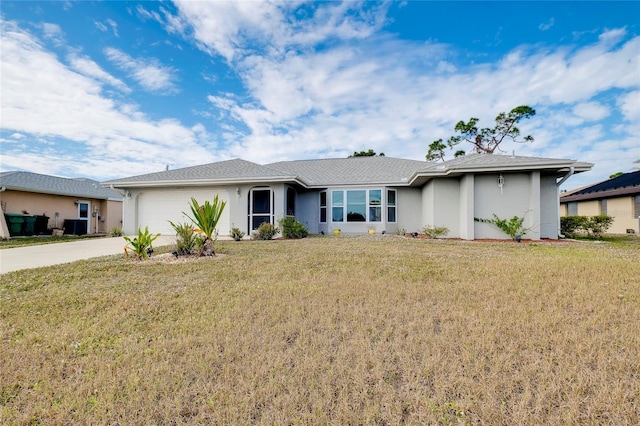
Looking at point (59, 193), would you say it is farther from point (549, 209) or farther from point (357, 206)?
point (549, 209)

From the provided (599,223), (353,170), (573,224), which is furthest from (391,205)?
(599,223)

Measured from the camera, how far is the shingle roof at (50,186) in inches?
629

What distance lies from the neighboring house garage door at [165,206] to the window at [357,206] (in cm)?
726

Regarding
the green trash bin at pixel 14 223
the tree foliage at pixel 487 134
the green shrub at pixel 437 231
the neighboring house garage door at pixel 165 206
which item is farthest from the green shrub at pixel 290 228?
the tree foliage at pixel 487 134

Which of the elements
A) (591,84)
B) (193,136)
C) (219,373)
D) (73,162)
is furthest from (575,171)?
(73,162)

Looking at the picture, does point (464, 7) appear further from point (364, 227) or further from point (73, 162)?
point (73, 162)

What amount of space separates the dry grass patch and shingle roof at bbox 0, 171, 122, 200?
15.3m

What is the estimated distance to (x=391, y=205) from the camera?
16.3 metres

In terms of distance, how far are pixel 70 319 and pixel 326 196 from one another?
45.2 ft

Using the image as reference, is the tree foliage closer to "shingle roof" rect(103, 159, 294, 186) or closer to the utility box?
"shingle roof" rect(103, 159, 294, 186)

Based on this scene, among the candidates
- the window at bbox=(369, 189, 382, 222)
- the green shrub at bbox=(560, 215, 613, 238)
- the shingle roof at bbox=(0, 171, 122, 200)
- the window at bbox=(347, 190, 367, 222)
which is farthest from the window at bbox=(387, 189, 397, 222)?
the shingle roof at bbox=(0, 171, 122, 200)

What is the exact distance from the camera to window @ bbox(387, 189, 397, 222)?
16.3 m

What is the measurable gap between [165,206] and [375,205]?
39.1 feet

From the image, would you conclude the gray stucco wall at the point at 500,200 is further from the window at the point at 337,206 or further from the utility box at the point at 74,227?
the utility box at the point at 74,227
